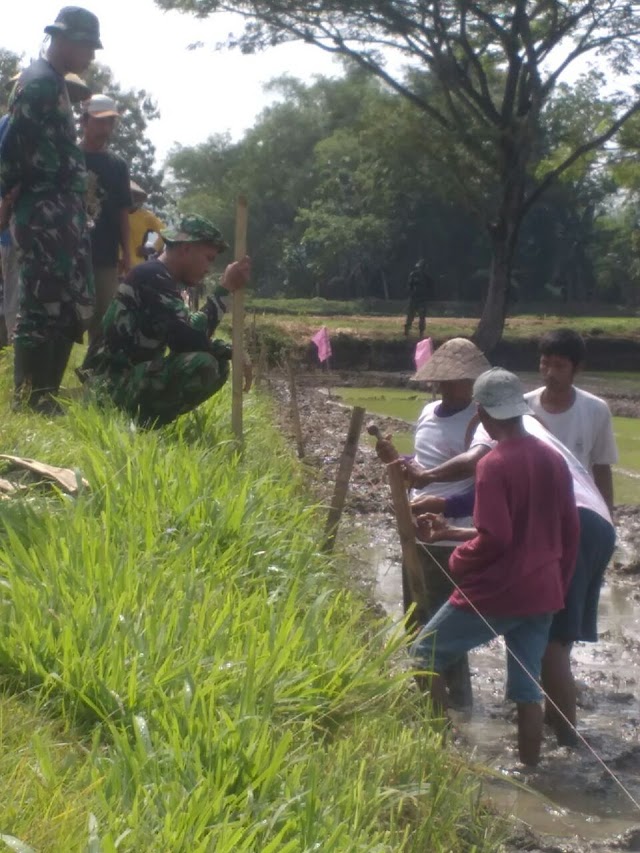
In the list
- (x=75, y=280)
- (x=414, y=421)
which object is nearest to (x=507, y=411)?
(x=75, y=280)

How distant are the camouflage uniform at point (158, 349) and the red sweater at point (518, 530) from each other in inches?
73.2

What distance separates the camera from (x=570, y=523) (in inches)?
199

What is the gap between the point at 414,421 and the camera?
744 inches

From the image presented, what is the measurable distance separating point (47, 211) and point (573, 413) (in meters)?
2.63

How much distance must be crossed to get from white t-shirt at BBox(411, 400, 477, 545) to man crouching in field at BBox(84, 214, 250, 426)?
3.39 feet

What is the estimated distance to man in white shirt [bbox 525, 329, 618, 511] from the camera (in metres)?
5.86

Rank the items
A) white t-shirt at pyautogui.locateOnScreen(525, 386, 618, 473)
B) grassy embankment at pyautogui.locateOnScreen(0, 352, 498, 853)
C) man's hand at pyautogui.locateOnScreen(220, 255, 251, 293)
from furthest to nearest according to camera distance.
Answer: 1. man's hand at pyautogui.locateOnScreen(220, 255, 251, 293)
2. white t-shirt at pyautogui.locateOnScreen(525, 386, 618, 473)
3. grassy embankment at pyautogui.locateOnScreen(0, 352, 498, 853)

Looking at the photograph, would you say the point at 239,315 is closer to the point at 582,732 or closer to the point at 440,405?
the point at 440,405

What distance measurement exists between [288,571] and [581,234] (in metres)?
60.6

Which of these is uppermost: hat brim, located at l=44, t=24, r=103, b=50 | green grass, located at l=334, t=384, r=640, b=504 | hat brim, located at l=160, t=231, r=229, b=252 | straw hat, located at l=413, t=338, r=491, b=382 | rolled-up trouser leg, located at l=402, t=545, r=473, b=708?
hat brim, located at l=44, t=24, r=103, b=50

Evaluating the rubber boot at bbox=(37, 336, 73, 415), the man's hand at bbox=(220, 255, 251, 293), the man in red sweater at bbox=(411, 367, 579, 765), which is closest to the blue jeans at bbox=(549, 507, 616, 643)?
the man in red sweater at bbox=(411, 367, 579, 765)

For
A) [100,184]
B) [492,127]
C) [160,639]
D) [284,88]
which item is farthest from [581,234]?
[160,639]

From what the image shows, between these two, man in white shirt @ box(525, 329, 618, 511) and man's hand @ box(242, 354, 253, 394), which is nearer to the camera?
man in white shirt @ box(525, 329, 618, 511)

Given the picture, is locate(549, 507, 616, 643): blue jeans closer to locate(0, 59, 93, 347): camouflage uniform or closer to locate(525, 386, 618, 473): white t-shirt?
locate(525, 386, 618, 473): white t-shirt
